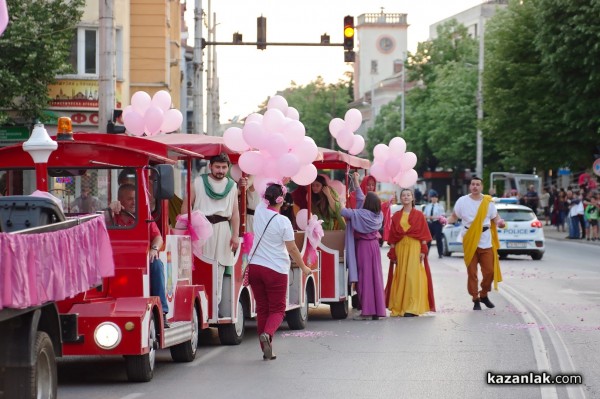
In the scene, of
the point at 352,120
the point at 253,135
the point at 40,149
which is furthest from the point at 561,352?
the point at 352,120

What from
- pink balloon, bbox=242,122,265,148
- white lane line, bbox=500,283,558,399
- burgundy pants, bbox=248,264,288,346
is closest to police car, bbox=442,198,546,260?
white lane line, bbox=500,283,558,399

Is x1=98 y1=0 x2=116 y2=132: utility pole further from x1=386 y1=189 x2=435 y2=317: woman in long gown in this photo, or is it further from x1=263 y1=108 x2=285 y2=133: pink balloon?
x1=263 y1=108 x2=285 y2=133: pink balloon

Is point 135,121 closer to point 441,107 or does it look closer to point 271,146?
point 271,146

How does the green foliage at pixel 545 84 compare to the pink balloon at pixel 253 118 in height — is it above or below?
above

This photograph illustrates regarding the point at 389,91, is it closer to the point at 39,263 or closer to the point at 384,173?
the point at 384,173

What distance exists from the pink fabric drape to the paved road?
135 centimetres

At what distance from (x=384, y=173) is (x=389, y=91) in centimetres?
12589

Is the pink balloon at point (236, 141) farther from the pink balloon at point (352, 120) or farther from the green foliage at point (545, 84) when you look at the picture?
the green foliage at point (545, 84)

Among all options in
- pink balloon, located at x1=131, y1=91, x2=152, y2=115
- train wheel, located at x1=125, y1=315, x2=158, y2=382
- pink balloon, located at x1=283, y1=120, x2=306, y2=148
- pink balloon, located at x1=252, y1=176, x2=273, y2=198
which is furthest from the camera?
pink balloon, located at x1=131, y1=91, x2=152, y2=115

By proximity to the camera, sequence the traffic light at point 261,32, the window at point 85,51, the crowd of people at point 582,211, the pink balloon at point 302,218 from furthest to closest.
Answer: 1. the crowd of people at point 582,211
2. the window at point 85,51
3. the traffic light at point 261,32
4. the pink balloon at point 302,218

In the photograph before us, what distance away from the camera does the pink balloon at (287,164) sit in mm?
16156

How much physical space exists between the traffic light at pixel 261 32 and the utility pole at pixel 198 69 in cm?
512

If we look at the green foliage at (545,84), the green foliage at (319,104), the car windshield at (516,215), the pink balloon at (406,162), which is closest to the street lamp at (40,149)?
the pink balloon at (406,162)

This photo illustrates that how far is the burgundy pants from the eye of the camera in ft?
46.6
